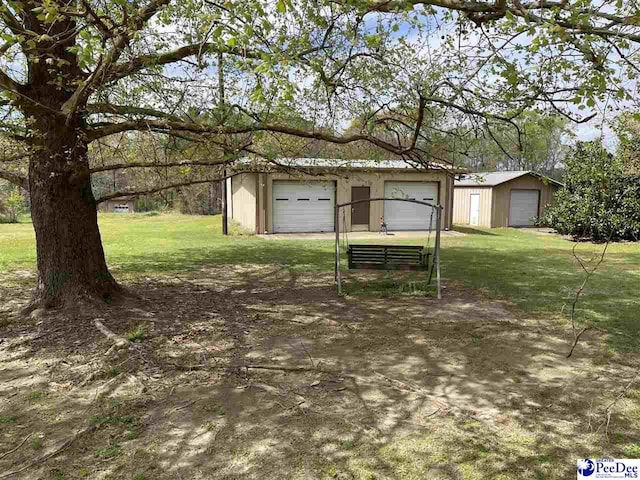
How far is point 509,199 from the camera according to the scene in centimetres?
2181

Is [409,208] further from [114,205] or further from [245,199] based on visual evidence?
[114,205]

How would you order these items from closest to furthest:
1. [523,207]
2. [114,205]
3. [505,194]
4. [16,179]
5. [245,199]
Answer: [16,179] < [245,199] < [505,194] < [523,207] < [114,205]

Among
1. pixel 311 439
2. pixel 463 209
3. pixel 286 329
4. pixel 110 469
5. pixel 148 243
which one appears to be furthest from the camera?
pixel 463 209

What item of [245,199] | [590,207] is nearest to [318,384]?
[590,207]

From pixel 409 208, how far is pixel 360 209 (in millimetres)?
2105

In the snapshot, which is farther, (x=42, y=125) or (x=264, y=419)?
(x=42, y=125)

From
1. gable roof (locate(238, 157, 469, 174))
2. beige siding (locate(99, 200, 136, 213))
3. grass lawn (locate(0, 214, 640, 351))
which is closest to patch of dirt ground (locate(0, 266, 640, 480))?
grass lawn (locate(0, 214, 640, 351))

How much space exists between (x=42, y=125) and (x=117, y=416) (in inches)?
161

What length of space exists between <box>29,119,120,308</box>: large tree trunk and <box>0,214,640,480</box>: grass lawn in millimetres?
407

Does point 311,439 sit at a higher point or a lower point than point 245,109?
lower

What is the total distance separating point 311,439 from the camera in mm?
3215

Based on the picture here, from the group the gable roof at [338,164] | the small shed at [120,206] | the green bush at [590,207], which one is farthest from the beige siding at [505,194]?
the small shed at [120,206]

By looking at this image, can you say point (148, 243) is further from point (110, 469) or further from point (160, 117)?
point (110, 469)

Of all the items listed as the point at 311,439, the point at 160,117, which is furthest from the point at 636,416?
the point at 160,117
